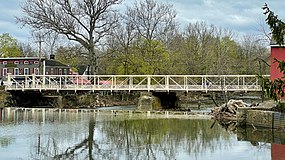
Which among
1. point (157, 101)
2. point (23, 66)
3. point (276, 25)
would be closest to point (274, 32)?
point (276, 25)

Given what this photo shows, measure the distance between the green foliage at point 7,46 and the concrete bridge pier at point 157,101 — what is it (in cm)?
4667

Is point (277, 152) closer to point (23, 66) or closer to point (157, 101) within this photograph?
point (157, 101)

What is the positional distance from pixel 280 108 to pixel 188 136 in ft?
15.1

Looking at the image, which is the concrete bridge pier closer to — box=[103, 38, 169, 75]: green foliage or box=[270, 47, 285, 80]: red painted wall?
box=[103, 38, 169, 75]: green foliage

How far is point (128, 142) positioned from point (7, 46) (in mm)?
67420

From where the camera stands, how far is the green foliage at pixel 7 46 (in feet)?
257

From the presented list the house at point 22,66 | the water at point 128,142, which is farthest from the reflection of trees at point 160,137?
the house at point 22,66

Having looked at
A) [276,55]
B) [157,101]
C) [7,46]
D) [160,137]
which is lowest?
[160,137]

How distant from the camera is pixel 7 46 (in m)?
79.5

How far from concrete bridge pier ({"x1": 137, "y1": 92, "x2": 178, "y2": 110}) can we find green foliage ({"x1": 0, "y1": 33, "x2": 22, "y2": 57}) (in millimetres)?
46670

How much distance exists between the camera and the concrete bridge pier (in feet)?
117

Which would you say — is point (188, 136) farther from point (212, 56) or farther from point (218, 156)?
point (212, 56)

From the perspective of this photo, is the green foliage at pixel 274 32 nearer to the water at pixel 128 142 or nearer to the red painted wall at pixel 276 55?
the water at pixel 128 142

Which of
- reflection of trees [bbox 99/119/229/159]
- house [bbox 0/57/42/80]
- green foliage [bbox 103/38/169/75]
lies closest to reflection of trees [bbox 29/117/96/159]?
reflection of trees [bbox 99/119/229/159]
